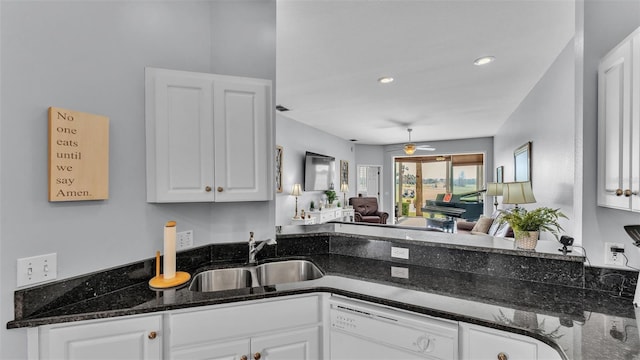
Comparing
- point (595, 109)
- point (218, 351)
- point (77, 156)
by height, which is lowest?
point (218, 351)

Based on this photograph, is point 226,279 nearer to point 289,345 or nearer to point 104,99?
point 289,345

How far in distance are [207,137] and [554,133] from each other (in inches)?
127

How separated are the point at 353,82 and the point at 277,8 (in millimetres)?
1732

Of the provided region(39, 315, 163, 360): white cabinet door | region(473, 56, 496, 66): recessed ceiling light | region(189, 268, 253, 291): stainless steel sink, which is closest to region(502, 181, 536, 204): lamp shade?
region(473, 56, 496, 66): recessed ceiling light

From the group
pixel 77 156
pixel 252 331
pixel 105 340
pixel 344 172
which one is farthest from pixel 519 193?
pixel 344 172

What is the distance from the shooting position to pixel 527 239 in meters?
1.65

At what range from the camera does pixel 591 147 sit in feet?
4.97

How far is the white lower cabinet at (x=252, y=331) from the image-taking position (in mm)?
1338

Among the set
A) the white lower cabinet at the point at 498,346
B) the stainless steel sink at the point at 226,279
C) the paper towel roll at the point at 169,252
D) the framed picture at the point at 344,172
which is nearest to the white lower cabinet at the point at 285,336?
the white lower cabinet at the point at 498,346

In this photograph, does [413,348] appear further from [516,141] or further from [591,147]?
[516,141]

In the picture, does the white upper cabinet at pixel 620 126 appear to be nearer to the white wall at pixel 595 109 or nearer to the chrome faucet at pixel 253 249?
the white wall at pixel 595 109

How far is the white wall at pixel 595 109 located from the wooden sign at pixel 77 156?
8.24 ft

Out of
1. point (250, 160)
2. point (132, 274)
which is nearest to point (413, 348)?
point (250, 160)

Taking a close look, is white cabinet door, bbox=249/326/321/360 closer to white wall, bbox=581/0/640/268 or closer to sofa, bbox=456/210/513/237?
white wall, bbox=581/0/640/268
